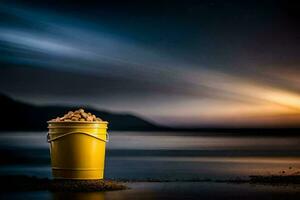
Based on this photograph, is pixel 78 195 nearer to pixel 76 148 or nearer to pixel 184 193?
pixel 184 193

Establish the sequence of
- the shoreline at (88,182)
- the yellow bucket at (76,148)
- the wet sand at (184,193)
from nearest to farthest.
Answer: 1. the wet sand at (184,193)
2. the shoreline at (88,182)
3. the yellow bucket at (76,148)

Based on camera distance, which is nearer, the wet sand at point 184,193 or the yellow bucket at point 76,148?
the wet sand at point 184,193

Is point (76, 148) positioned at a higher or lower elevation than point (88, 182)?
higher

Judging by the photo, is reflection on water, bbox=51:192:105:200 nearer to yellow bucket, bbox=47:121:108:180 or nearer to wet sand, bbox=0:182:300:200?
wet sand, bbox=0:182:300:200

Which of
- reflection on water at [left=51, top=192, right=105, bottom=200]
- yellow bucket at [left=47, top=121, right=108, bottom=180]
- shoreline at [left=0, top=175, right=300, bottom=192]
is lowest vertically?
reflection on water at [left=51, top=192, right=105, bottom=200]

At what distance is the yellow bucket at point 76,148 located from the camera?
491 inches

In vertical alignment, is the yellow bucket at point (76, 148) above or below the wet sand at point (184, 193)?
above

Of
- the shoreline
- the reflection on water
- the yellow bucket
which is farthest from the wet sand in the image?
the yellow bucket

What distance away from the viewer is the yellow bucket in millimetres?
12461

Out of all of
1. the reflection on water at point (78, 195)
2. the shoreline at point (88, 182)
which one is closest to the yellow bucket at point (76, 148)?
the shoreline at point (88, 182)

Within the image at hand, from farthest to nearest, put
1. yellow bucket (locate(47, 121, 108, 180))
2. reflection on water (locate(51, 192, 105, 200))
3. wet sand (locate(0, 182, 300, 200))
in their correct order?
1. yellow bucket (locate(47, 121, 108, 180))
2. wet sand (locate(0, 182, 300, 200))
3. reflection on water (locate(51, 192, 105, 200))

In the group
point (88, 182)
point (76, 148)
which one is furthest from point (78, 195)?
point (76, 148)

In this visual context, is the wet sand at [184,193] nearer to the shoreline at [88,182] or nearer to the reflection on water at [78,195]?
the reflection on water at [78,195]

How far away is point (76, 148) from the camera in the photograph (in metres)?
12.5
